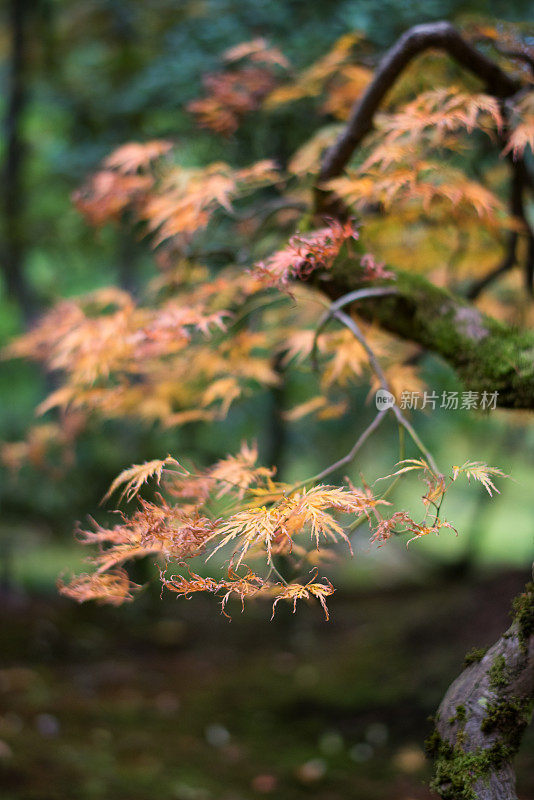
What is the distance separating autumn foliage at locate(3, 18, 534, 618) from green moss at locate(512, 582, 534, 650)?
0.72 feet

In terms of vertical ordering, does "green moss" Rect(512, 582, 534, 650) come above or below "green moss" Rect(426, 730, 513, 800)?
above

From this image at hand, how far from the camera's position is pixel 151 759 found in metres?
2.76

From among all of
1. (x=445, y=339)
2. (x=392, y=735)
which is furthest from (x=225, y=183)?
(x=392, y=735)

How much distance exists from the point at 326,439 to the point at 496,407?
3.09 metres

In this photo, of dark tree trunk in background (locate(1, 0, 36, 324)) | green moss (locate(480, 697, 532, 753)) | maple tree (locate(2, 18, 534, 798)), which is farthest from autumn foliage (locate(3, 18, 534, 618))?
dark tree trunk in background (locate(1, 0, 36, 324))

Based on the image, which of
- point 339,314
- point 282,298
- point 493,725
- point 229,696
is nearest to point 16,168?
point 282,298

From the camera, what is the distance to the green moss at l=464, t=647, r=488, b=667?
4.03ft

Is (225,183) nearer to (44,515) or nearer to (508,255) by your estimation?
(508,255)

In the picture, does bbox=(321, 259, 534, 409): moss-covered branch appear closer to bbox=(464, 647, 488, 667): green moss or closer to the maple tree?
the maple tree

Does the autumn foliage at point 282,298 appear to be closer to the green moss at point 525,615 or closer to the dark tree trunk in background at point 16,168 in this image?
the green moss at point 525,615

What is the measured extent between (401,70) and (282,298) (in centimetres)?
71
